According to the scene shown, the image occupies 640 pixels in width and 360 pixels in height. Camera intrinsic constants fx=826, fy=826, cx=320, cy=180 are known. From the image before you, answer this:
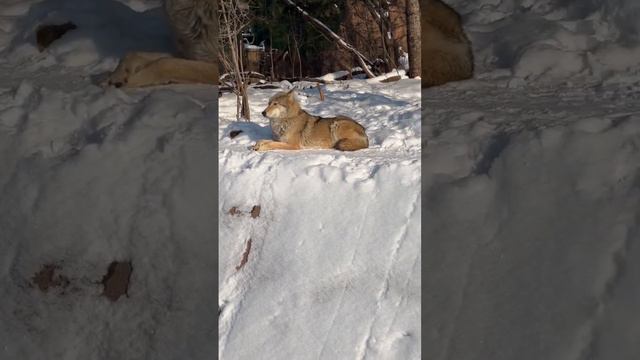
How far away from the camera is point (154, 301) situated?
18.2 feet

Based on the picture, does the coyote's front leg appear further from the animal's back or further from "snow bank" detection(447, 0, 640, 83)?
"snow bank" detection(447, 0, 640, 83)

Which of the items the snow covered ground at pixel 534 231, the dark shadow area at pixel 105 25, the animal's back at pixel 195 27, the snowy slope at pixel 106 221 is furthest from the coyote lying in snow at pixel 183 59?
the snow covered ground at pixel 534 231

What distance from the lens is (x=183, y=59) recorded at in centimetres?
845

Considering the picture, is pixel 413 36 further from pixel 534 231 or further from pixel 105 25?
pixel 534 231

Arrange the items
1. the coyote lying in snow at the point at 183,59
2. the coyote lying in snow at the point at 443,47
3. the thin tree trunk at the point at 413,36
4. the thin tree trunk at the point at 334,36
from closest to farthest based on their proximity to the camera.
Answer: the coyote lying in snow at the point at 183,59 → the coyote lying in snow at the point at 443,47 → the thin tree trunk at the point at 413,36 → the thin tree trunk at the point at 334,36

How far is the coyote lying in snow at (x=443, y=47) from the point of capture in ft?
28.1

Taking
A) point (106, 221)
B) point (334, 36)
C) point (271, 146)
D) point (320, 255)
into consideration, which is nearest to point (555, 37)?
point (334, 36)

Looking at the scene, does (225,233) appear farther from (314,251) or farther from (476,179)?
(476,179)

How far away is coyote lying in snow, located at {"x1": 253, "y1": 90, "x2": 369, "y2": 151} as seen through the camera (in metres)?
6.62

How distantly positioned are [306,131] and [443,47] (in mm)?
2804

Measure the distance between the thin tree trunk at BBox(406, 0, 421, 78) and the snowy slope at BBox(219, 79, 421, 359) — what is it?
4138 millimetres

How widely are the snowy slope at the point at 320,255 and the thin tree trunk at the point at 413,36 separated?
4.14m

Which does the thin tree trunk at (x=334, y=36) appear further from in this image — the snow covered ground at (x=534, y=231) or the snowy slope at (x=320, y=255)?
the snowy slope at (x=320, y=255)

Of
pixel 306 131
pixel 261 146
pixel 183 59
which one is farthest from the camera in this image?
pixel 183 59
